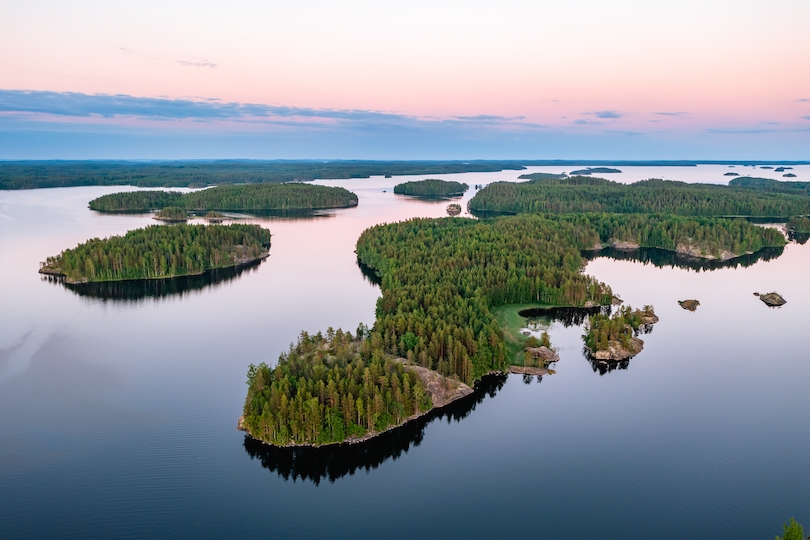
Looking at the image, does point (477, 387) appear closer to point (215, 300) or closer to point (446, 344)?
point (446, 344)

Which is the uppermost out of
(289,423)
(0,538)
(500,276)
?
(500,276)

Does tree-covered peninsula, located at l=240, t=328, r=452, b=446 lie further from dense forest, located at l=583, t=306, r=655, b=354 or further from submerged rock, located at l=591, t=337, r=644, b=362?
dense forest, located at l=583, t=306, r=655, b=354

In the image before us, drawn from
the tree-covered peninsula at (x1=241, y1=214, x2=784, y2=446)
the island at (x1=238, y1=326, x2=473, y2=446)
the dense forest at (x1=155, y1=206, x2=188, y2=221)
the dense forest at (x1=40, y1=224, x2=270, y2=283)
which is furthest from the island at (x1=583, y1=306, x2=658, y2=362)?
the dense forest at (x1=155, y1=206, x2=188, y2=221)

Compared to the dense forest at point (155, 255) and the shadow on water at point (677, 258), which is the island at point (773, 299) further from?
the dense forest at point (155, 255)

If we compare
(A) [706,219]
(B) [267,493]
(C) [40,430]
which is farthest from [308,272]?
(A) [706,219]

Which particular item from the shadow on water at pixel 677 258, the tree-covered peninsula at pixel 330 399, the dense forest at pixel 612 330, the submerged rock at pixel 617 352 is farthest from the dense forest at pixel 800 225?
the tree-covered peninsula at pixel 330 399

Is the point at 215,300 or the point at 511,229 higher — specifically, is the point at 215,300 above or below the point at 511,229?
below
